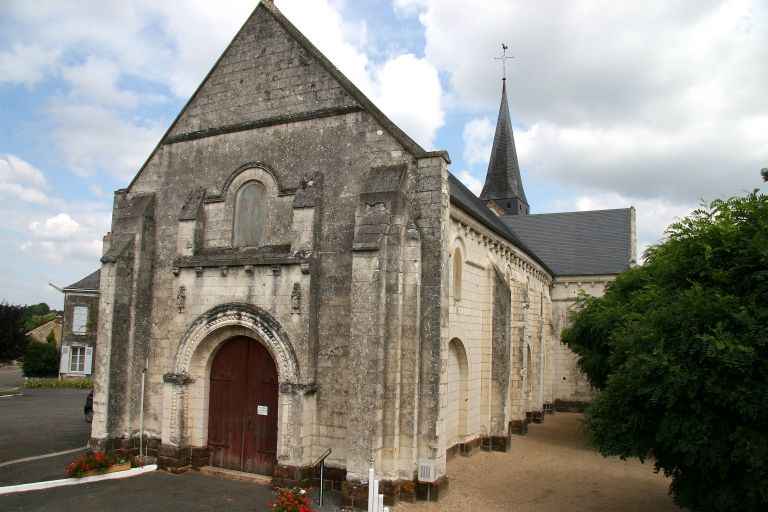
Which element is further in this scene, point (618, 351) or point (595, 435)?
point (618, 351)

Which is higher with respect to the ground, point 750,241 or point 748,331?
point 750,241

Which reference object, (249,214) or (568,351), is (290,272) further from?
(568,351)

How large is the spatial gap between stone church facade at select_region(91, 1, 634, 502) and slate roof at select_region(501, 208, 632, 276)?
15.0m

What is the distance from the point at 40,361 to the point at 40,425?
19021mm

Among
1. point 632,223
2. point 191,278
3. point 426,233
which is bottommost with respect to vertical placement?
point 191,278

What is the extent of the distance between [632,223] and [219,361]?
83.2ft

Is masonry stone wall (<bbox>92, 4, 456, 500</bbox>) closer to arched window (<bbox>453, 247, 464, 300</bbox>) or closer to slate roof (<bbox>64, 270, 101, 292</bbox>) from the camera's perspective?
arched window (<bbox>453, 247, 464, 300</bbox>)

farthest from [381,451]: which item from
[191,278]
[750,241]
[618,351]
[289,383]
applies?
[750,241]

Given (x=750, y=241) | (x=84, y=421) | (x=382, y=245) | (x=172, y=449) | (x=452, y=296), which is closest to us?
(x=750, y=241)

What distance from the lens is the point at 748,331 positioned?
6.91 metres

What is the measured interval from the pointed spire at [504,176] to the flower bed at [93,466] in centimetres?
3418

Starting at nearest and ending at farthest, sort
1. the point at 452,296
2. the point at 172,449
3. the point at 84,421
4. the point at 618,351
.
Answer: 1. the point at 618,351
2. the point at 172,449
3. the point at 452,296
4. the point at 84,421

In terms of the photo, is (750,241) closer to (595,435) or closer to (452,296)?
(595,435)

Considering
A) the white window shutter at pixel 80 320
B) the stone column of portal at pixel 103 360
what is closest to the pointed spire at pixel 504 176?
the white window shutter at pixel 80 320
